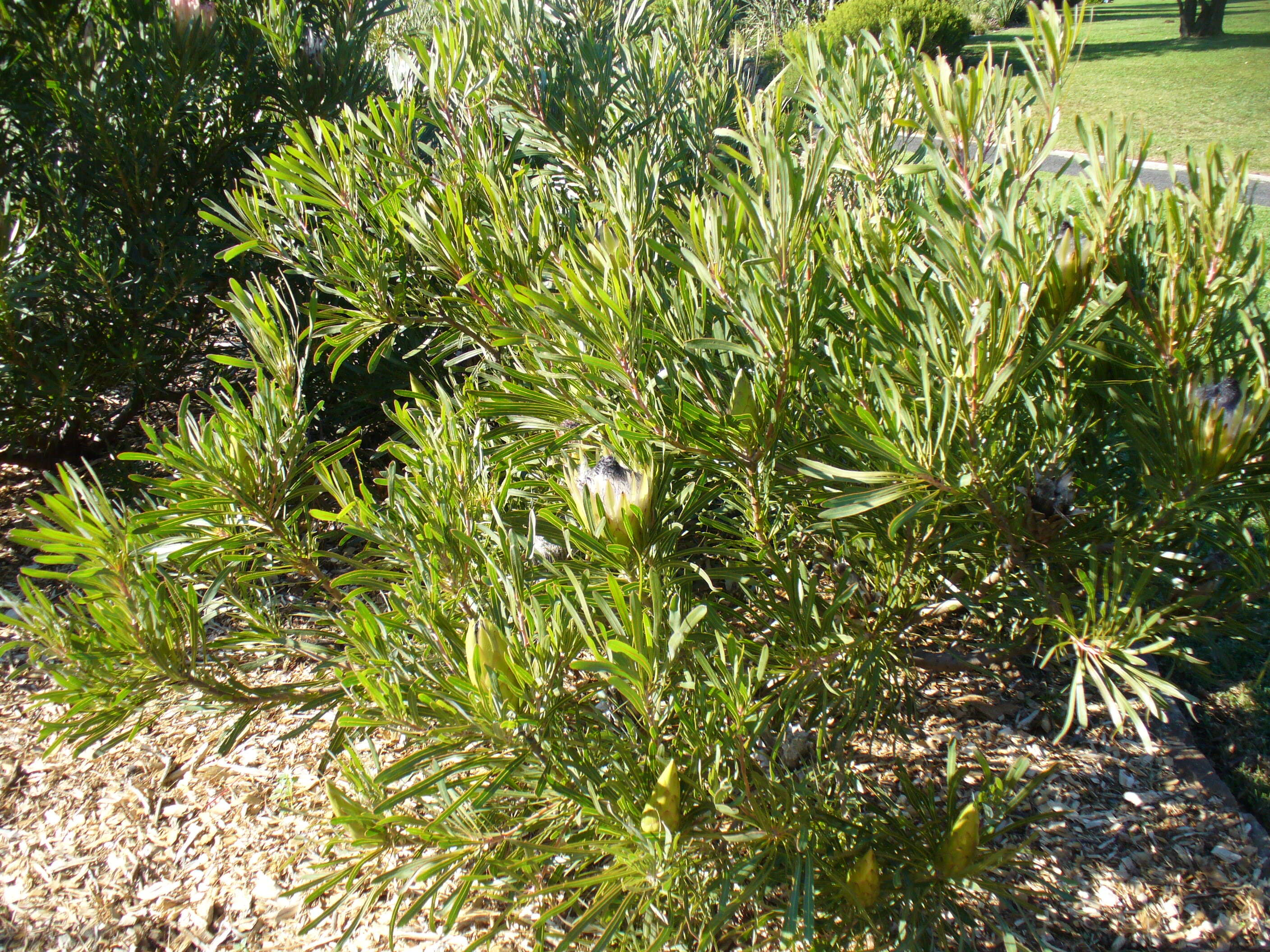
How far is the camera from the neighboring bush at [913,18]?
15.5 m

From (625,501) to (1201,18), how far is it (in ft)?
98.5

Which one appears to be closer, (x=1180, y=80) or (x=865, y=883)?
(x=865, y=883)

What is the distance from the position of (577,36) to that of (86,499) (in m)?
1.84

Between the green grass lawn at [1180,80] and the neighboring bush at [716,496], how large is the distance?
6815 mm

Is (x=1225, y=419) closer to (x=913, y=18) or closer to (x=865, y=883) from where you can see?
(x=865, y=883)

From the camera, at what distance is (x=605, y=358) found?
1.16 meters

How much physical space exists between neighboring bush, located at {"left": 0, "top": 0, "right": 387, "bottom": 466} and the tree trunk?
27807 mm

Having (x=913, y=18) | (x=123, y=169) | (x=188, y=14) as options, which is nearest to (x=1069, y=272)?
(x=188, y=14)

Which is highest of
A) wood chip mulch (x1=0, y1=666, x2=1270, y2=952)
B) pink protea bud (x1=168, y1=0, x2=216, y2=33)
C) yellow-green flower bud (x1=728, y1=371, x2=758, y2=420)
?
pink protea bud (x1=168, y1=0, x2=216, y2=33)

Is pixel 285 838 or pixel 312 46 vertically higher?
pixel 312 46

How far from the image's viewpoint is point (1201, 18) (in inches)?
898

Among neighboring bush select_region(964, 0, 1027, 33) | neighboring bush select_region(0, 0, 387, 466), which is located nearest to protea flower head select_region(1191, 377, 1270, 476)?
neighboring bush select_region(0, 0, 387, 466)

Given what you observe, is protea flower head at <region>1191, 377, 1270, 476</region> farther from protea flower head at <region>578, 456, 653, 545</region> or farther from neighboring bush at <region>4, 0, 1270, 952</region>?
protea flower head at <region>578, 456, 653, 545</region>

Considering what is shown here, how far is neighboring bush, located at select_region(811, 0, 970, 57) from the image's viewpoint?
15.5 meters
